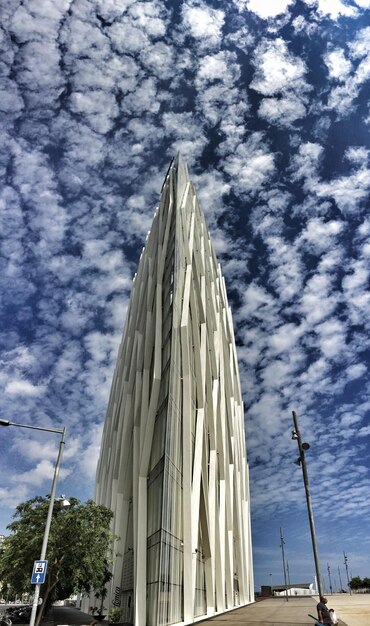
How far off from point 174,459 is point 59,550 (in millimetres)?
7542

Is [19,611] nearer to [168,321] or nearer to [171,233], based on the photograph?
[168,321]

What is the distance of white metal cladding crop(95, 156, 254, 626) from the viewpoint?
19.3m

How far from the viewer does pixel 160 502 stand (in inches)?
778

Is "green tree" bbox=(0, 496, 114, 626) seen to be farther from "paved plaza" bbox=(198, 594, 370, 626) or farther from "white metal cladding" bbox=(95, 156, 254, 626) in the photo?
"paved plaza" bbox=(198, 594, 370, 626)

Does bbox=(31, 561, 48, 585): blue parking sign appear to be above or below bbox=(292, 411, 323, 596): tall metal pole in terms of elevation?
below

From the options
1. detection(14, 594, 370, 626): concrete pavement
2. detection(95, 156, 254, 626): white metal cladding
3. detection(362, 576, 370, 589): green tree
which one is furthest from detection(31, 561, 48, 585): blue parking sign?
detection(362, 576, 370, 589): green tree

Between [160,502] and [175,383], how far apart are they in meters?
5.75

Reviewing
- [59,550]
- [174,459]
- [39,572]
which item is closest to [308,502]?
[174,459]

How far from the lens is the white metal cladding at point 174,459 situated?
63.2 feet

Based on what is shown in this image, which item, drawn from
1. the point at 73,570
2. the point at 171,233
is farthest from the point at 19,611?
the point at 171,233

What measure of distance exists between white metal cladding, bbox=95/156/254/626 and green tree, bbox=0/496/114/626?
2316 mm

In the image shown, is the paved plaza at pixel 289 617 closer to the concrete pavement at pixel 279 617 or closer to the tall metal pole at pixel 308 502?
the concrete pavement at pixel 279 617

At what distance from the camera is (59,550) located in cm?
2114

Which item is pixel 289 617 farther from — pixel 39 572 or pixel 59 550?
pixel 39 572
